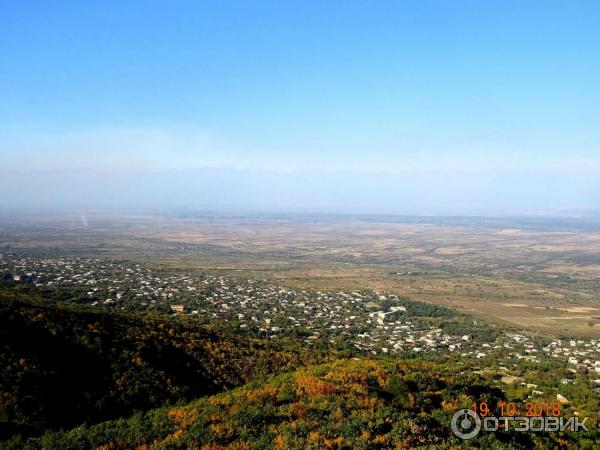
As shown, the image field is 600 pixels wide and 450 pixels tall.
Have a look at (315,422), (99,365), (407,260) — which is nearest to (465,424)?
(315,422)

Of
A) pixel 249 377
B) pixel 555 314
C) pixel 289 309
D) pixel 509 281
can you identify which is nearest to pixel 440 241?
pixel 509 281

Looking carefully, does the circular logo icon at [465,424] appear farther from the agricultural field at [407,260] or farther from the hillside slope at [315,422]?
the agricultural field at [407,260]

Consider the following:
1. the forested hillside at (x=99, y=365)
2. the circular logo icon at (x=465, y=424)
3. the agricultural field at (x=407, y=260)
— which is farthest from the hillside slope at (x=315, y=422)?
the agricultural field at (x=407, y=260)

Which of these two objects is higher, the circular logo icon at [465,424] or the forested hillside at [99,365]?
the circular logo icon at [465,424]

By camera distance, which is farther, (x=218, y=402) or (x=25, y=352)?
(x=25, y=352)

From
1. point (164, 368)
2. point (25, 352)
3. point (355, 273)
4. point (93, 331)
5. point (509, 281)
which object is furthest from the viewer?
point (355, 273)

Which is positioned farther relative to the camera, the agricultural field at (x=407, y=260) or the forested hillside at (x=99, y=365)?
the agricultural field at (x=407, y=260)

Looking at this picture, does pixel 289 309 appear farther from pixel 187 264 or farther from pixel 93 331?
pixel 187 264

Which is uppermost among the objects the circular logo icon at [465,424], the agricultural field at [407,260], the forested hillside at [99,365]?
the circular logo icon at [465,424]

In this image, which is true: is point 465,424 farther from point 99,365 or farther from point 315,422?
point 99,365
